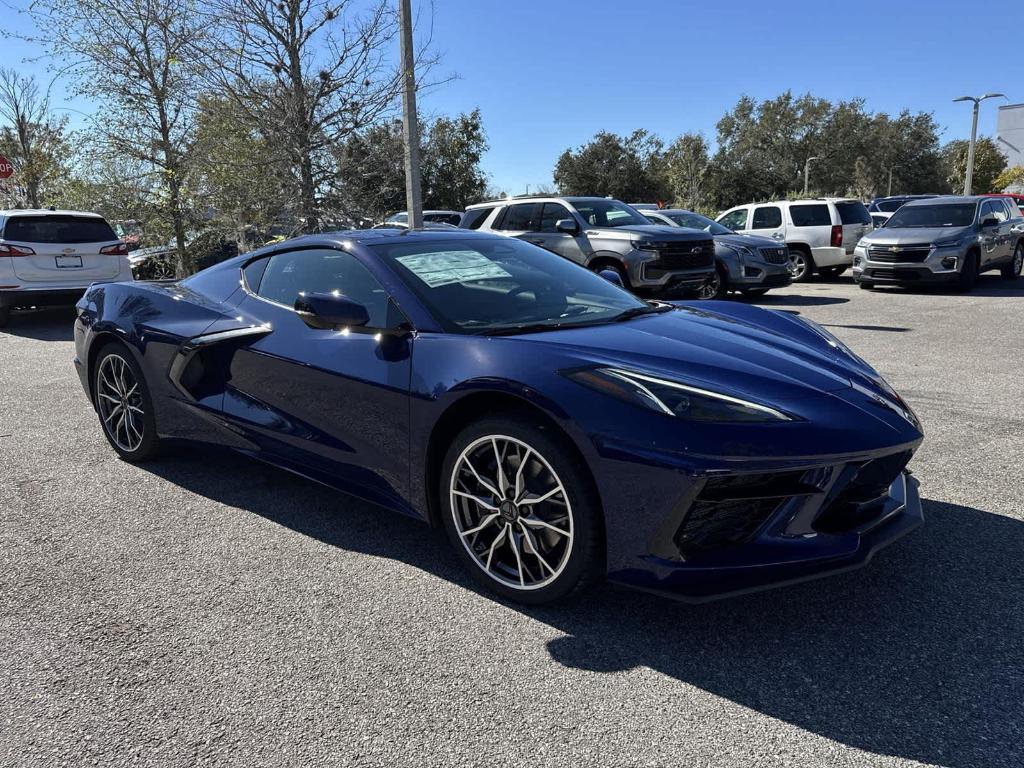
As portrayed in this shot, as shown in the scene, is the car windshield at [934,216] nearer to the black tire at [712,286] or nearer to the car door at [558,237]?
the black tire at [712,286]

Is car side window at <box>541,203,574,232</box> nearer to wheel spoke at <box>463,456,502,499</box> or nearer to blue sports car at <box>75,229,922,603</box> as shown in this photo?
blue sports car at <box>75,229,922,603</box>

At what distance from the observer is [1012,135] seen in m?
70.6

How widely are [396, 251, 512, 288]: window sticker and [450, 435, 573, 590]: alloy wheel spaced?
2.88 ft

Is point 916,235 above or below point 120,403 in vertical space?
above

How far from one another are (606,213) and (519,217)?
133 cm

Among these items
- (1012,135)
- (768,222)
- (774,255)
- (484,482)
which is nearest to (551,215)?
(774,255)

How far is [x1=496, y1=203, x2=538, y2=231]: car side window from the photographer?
467 inches

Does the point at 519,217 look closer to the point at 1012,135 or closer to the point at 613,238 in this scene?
the point at 613,238

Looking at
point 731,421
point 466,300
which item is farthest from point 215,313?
point 731,421

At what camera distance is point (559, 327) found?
10.2 feet

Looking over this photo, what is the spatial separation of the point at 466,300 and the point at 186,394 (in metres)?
1.69

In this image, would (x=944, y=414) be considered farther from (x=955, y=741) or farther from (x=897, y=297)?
(x=897, y=297)

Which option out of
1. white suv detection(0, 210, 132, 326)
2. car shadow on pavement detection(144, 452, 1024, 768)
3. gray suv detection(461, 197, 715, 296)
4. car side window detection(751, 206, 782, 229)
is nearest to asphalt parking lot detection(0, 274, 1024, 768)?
car shadow on pavement detection(144, 452, 1024, 768)

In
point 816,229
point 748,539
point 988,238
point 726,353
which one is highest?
point 816,229
